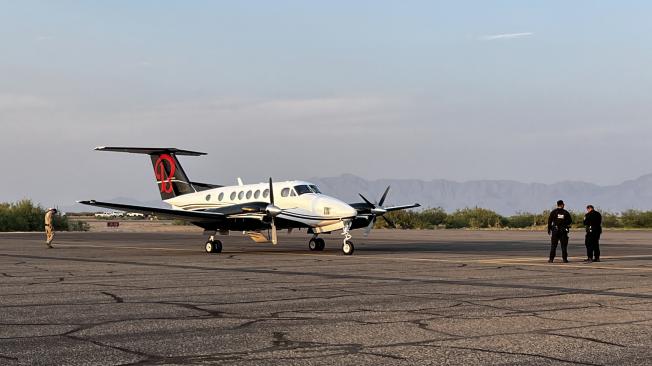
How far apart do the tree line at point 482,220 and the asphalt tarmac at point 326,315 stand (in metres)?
51.9

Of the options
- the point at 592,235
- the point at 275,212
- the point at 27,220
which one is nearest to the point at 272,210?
the point at 275,212

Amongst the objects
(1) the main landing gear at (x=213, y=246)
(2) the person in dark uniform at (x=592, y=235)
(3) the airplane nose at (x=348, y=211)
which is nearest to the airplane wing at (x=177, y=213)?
(1) the main landing gear at (x=213, y=246)

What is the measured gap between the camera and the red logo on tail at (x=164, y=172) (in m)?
36.2

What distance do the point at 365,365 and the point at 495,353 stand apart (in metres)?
1.55

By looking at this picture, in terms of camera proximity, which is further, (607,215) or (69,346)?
(607,215)

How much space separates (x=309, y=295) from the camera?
14484 mm

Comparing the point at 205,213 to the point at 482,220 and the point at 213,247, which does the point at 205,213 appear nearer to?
the point at 213,247

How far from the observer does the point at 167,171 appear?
36.4 meters

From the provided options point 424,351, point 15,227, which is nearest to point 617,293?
point 424,351

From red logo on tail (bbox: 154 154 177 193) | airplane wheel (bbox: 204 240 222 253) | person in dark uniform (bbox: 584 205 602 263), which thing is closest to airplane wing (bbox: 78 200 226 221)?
airplane wheel (bbox: 204 240 222 253)

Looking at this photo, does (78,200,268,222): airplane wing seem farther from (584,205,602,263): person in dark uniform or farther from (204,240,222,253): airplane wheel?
(584,205,602,263): person in dark uniform

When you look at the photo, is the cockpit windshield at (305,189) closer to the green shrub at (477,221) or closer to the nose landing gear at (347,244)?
→ the nose landing gear at (347,244)

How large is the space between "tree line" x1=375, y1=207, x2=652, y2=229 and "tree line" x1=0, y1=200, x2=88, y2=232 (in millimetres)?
27037

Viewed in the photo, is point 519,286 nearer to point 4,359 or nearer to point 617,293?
point 617,293
